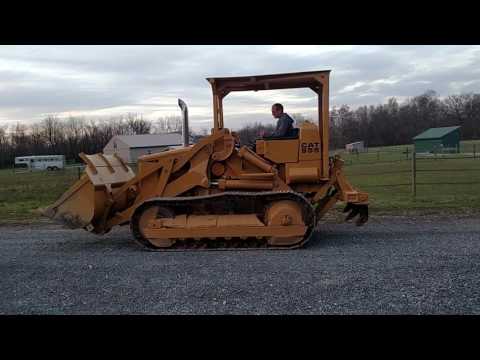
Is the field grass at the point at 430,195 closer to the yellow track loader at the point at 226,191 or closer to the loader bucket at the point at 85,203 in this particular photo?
the yellow track loader at the point at 226,191

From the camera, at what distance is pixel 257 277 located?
215 inches

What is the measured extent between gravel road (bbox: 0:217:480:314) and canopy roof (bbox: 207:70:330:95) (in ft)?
9.64

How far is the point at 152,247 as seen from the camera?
7.39 metres

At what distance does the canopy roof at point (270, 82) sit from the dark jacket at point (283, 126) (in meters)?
0.63

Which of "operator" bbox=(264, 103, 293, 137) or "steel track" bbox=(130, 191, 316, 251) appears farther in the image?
"operator" bbox=(264, 103, 293, 137)

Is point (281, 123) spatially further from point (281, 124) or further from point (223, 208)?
point (223, 208)

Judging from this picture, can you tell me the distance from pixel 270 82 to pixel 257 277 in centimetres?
377

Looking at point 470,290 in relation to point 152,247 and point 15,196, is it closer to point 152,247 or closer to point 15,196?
point 152,247

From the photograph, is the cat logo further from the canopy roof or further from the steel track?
the canopy roof

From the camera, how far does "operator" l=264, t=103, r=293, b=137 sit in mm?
7684

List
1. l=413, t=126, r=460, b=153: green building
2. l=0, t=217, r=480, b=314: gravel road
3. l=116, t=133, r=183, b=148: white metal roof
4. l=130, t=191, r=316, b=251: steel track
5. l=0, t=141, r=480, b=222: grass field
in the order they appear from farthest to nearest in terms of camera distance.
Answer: l=413, t=126, r=460, b=153: green building → l=116, t=133, r=183, b=148: white metal roof → l=0, t=141, r=480, b=222: grass field → l=130, t=191, r=316, b=251: steel track → l=0, t=217, r=480, b=314: gravel road

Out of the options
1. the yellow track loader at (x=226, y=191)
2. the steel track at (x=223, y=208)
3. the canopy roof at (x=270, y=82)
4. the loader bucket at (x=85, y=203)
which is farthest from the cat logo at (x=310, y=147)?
the loader bucket at (x=85, y=203)

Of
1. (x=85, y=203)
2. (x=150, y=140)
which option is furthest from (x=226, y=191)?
(x=150, y=140)

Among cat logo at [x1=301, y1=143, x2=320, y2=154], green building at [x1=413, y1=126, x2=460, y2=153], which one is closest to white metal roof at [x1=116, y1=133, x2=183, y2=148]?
green building at [x1=413, y1=126, x2=460, y2=153]
